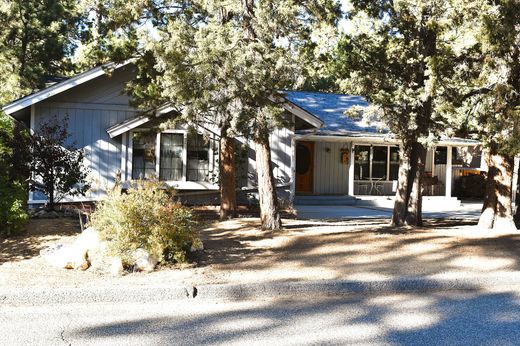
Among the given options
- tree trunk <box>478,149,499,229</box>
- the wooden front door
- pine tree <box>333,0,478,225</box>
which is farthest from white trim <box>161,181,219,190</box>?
tree trunk <box>478,149,499,229</box>

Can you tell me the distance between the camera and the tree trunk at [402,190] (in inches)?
489

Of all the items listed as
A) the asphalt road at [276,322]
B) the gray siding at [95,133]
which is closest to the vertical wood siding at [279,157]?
the gray siding at [95,133]

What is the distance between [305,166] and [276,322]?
653 inches

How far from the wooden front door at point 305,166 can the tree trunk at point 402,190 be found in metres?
9.61

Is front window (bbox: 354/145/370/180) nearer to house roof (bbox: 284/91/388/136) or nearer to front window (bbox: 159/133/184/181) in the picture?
house roof (bbox: 284/91/388/136)

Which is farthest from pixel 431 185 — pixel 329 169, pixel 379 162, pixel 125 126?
pixel 125 126

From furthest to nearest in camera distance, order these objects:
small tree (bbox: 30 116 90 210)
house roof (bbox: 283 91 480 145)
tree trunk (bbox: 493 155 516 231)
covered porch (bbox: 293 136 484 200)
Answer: covered porch (bbox: 293 136 484 200)
house roof (bbox: 283 91 480 145)
small tree (bbox: 30 116 90 210)
tree trunk (bbox: 493 155 516 231)

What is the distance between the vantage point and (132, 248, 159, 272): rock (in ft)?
25.8

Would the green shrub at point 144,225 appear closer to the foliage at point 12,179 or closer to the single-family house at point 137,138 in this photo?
the foliage at point 12,179

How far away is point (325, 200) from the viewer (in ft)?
68.4

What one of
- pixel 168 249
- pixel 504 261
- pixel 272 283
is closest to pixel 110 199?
pixel 168 249

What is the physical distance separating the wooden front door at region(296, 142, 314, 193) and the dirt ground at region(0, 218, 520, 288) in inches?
392

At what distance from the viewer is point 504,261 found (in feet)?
29.5

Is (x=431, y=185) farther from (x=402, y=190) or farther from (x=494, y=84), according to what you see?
(x=494, y=84)
